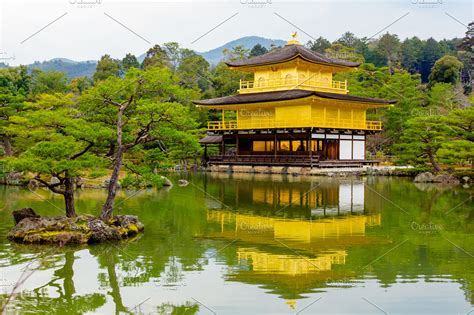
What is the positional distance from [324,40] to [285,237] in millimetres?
83059

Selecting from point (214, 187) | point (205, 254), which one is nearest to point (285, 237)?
point (205, 254)

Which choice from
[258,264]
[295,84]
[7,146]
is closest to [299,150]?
[295,84]

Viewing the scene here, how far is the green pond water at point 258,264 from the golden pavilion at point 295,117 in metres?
17.7

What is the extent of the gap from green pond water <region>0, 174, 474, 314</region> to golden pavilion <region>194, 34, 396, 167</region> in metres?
17.7

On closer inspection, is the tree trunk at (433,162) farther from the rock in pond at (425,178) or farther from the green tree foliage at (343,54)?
the green tree foliage at (343,54)

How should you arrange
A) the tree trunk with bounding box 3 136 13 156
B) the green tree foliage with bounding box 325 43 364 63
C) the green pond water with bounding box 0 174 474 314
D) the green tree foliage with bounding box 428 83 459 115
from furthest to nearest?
the green tree foliage with bounding box 325 43 364 63
the green tree foliage with bounding box 428 83 459 115
the tree trunk with bounding box 3 136 13 156
the green pond water with bounding box 0 174 474 314

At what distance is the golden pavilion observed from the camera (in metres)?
35.8

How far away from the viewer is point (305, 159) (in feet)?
112

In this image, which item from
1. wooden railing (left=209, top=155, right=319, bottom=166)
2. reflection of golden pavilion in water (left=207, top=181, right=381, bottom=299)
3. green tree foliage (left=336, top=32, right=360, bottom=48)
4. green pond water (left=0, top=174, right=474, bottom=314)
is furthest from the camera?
green tree foliage (left=336, top=32, right=360, bottom=48)

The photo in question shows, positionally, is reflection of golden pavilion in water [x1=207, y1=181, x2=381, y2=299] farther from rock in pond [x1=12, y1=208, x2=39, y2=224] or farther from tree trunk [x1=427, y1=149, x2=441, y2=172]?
tree trunk [x1=427, y1=149, x2=441, y2=172]

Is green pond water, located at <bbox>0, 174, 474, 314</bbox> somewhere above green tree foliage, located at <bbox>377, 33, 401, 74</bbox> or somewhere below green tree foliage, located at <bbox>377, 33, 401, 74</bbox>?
below

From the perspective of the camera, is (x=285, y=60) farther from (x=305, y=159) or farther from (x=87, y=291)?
(x=87, y=291)

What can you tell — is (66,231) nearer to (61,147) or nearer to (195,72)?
(61,147)

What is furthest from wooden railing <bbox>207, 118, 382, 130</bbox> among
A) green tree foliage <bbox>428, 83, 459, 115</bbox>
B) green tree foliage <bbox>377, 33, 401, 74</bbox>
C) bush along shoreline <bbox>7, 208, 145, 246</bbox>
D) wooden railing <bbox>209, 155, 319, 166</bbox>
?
green tree foliage <bbox>377, 33, 401, 74</bbox>
